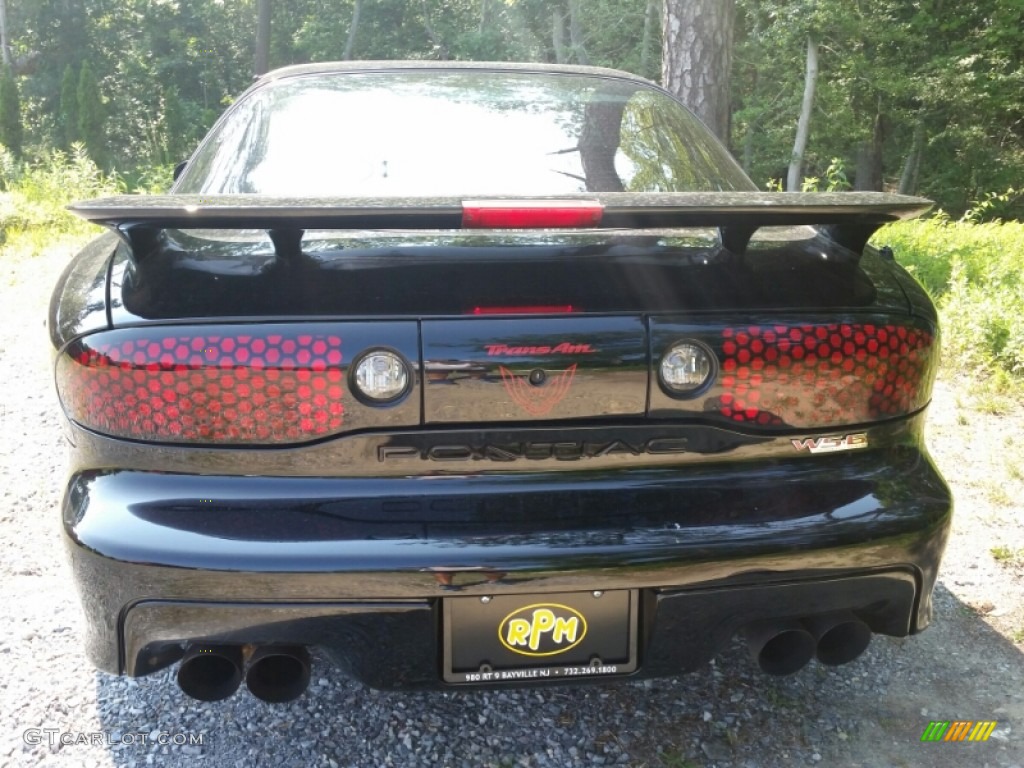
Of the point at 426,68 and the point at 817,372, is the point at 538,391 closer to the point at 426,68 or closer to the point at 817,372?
the point at 817,372

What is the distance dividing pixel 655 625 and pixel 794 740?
2.44 ft

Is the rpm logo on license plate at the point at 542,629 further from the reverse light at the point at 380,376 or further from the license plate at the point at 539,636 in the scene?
the reverse light at the point at 380,376

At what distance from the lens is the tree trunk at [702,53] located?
20.6 feet

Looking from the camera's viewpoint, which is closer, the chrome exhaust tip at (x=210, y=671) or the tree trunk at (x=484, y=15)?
the chrome exhaust tip at (x=210, y=671)

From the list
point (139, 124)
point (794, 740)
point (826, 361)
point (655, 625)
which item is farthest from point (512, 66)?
point (139, 124)

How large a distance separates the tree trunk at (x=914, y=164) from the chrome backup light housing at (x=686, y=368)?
2671 centimetres

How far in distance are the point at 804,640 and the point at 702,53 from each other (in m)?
5.34

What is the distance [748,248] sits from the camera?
2031 mm

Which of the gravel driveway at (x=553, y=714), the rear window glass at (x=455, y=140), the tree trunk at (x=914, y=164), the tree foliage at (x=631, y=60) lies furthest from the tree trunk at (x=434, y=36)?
the gravel driveway at (x=553, y=714)

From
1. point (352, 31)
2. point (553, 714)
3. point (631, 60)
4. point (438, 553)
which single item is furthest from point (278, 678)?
point (352, 31)

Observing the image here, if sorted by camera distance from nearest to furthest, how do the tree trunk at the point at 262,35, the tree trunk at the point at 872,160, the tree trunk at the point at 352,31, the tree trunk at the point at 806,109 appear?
the tree trunk at the point at 806,109, the tree trunk at the point at 872,160, the tree trunk at the point at 262,35, the tree trunk at the point at 352,31

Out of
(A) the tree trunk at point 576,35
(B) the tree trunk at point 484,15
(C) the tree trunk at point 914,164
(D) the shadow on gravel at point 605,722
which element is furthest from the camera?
(B) the tree trunk at point 484,15

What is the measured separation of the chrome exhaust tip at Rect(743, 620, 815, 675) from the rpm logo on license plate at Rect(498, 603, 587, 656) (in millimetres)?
391

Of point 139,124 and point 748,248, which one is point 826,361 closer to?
point 748,248
